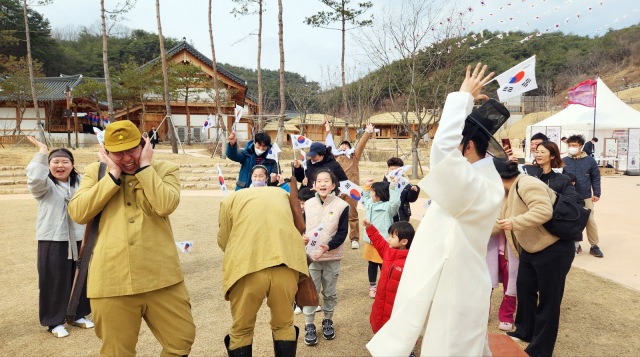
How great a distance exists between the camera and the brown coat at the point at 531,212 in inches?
120

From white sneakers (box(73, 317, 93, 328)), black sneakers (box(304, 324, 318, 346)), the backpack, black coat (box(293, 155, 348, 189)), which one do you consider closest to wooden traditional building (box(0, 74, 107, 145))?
black coat (box(293, 155, 348, 189))

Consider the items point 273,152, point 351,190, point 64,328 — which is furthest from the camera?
point 273,152

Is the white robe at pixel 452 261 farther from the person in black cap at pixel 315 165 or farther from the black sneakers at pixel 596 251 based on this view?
the black sneakers at pixel 596 251

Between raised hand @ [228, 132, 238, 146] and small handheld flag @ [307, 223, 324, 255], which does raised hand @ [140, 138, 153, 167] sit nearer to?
small handheld flag @ [307, 223, 324, 255]

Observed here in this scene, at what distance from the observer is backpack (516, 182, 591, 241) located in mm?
3080

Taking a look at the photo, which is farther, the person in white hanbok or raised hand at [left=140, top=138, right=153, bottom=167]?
raised hand at [left=140, top=138, right=153, bottom=167]

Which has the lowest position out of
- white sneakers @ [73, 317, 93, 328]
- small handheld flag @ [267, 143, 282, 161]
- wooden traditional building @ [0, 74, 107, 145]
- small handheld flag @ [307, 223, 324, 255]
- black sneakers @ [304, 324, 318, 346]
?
white sneakers @ [73, 317, 93, 328]

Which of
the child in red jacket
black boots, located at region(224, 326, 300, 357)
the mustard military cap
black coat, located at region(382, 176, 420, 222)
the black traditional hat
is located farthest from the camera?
black coat, located at region(382, 176, 420, 222)

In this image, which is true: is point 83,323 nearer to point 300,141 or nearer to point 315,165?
point 315,165

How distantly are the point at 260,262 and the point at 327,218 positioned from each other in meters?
1.28

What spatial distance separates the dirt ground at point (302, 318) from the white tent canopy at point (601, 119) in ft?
50.5

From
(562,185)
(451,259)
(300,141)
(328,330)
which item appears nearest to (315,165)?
(300,141)

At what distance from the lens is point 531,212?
3.08 meters

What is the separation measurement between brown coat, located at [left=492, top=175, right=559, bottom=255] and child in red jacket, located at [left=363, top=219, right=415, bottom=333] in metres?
→ 0.84
